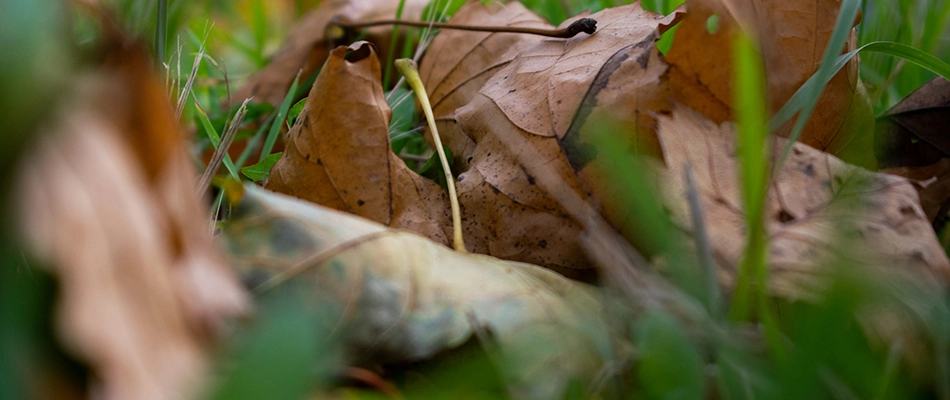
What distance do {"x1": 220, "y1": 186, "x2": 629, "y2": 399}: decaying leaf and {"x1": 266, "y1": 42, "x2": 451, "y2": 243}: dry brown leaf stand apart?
19cm

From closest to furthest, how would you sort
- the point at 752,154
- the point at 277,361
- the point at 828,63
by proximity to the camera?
1. the point at 277,361
2. the point at 752,154
3. the point at 828,63

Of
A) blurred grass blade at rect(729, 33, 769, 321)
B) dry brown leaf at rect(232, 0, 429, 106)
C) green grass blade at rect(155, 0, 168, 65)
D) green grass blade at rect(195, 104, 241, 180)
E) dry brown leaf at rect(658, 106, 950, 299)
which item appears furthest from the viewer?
dry brown leaf at rect(232, 0, 429, 106)

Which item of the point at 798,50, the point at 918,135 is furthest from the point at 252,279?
the point at 918,135

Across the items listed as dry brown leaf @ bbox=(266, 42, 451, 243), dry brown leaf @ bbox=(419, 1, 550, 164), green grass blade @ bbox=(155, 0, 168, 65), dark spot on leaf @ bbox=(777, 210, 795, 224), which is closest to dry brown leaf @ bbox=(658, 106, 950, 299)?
dark spot on leaf @ bbox=(777, 210, 795, 224)

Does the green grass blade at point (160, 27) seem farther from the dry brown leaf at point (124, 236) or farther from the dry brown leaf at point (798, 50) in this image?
the dry brown leaf at point (798, 50)

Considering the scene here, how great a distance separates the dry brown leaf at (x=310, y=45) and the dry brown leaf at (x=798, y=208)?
40.0 inches

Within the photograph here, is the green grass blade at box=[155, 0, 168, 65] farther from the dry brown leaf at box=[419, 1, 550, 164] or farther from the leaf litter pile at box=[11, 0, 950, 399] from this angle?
the dry brown leaf at box=[419, 1, 550, 164]

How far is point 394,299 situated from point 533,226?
0.75 feet

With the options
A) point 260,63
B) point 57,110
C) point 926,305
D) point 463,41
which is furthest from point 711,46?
point 260,63

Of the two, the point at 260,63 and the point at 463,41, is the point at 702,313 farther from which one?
the point at 260,63

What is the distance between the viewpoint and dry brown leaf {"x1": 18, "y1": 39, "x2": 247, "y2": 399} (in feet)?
1.04

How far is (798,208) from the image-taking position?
623mm

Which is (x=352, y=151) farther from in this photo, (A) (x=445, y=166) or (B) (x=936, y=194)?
(B) (x=936, y=194)

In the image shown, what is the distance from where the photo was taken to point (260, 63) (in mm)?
1985
